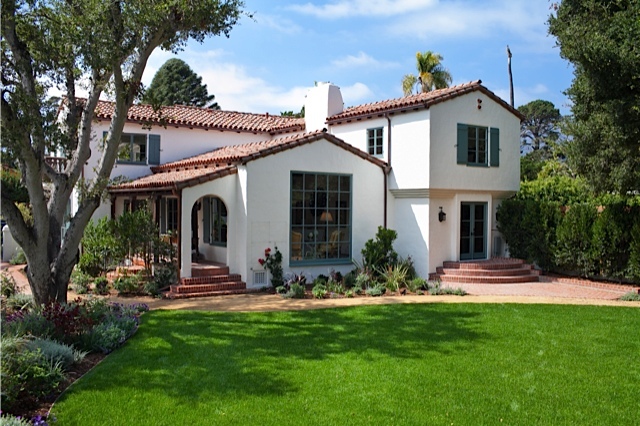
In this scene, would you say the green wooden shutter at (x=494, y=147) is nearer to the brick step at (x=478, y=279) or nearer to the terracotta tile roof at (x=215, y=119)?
the brick step at (x=478, y=279)

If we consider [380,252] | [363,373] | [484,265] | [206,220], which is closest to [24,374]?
[363,373]

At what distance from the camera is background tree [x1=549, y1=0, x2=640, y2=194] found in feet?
47.6

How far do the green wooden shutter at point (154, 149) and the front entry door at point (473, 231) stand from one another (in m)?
12.2

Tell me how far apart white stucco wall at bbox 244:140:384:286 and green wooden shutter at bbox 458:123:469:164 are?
2.86 m

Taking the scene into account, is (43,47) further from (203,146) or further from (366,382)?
(203,146)

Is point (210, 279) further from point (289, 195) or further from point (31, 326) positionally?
point (31, 326)

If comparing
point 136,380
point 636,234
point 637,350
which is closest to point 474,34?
point 636,234

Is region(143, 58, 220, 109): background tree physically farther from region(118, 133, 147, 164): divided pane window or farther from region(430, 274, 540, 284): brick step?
region(430, 274, 540, 284): brick step

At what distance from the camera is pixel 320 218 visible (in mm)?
18594

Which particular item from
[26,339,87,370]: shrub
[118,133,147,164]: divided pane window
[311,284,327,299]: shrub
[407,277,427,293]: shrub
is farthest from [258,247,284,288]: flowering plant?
[26,339,87,370]: shrub

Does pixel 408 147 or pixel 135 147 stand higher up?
pixel 135 147

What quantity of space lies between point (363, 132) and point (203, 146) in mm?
7150

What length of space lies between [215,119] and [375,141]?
787cm

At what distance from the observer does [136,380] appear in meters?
7.93
